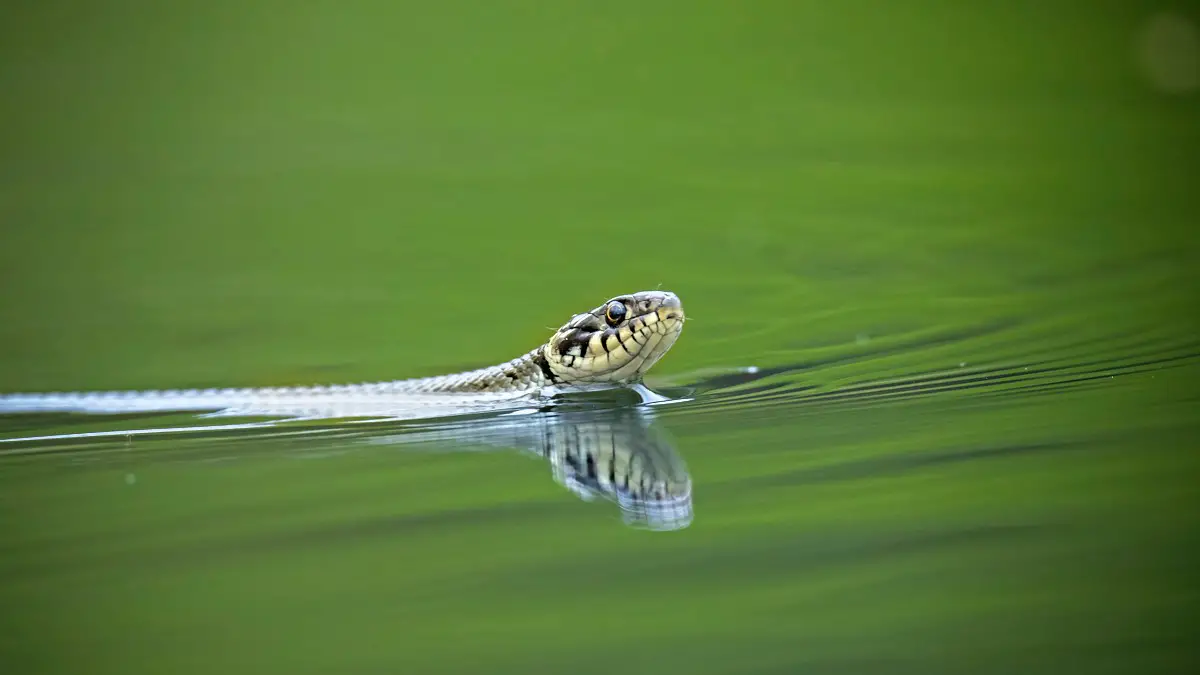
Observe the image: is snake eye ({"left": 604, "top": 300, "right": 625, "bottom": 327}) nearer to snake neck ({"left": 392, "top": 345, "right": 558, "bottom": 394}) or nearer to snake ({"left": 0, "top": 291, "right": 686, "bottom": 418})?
snake ({"left": 0, "top": 291, "right": 686, "bottom": 418})

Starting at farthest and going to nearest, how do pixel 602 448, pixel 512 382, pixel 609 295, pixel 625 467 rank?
pixel 609 295, pixel 512 382, pixel 602 448, pixel 625 467

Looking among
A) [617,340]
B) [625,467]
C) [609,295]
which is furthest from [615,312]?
[609,295]

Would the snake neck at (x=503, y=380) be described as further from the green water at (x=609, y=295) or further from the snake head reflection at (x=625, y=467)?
the snake head reflection at (x=625, y=467)

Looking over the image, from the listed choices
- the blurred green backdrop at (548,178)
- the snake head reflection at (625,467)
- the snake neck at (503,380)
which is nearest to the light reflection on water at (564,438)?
the snake head reflection at (625,467)

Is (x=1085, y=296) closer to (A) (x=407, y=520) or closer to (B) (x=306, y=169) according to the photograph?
(A) (x=407, y=520)

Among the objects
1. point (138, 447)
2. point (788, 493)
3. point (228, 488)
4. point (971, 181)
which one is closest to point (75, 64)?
point (971, 181)

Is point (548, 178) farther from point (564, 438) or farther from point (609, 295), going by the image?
point (564, 438)
